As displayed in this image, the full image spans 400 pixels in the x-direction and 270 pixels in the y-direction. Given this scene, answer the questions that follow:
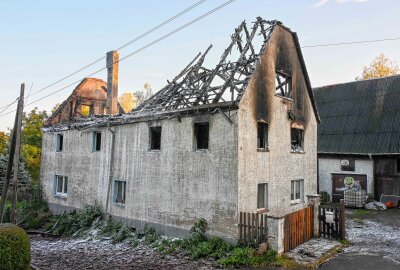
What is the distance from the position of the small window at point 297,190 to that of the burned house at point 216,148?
5 centimetres

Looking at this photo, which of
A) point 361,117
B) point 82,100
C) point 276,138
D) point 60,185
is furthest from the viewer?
point 361,117

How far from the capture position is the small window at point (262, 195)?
48.2 ft

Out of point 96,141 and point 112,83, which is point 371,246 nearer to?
point 96,141

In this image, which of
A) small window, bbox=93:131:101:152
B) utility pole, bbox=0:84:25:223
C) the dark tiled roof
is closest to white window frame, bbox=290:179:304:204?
small window, bbox=93:131:101:152

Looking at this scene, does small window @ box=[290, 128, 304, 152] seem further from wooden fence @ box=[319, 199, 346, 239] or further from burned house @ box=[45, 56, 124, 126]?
burned house @ box=[45, 56, 124, 126]

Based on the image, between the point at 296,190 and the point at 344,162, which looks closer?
the point at 296,190

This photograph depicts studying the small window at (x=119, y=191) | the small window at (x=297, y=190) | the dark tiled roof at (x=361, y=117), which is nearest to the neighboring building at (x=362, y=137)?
the dark tiled roof at (x=361, y=117)

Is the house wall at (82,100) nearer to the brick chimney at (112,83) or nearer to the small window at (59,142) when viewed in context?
the small window at (59,142)

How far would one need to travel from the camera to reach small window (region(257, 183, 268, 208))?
14.7 m

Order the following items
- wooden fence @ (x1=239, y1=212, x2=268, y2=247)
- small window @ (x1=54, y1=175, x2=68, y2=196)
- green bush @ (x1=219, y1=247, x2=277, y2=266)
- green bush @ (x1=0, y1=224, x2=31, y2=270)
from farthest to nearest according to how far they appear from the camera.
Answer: small window @ (x1=54, y1=175, x2=68, y2=196)
wooden fence @ (x1=239, y1=212, x2=268, y2=247)
green bush @ (x1=219, y1=247, x2=277, y2=266)
green bush @ (x1=0, y1=224, x2=31, y2=270)

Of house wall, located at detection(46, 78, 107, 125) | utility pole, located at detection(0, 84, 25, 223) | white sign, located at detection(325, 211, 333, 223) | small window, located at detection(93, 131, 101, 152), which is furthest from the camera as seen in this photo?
house wall, located at detection(46, 78, 107, 125)

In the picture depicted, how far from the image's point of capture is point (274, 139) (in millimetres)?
15750

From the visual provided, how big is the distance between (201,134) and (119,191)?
6708mm

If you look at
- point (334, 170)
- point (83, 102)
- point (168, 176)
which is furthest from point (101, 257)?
point (334, 170)
